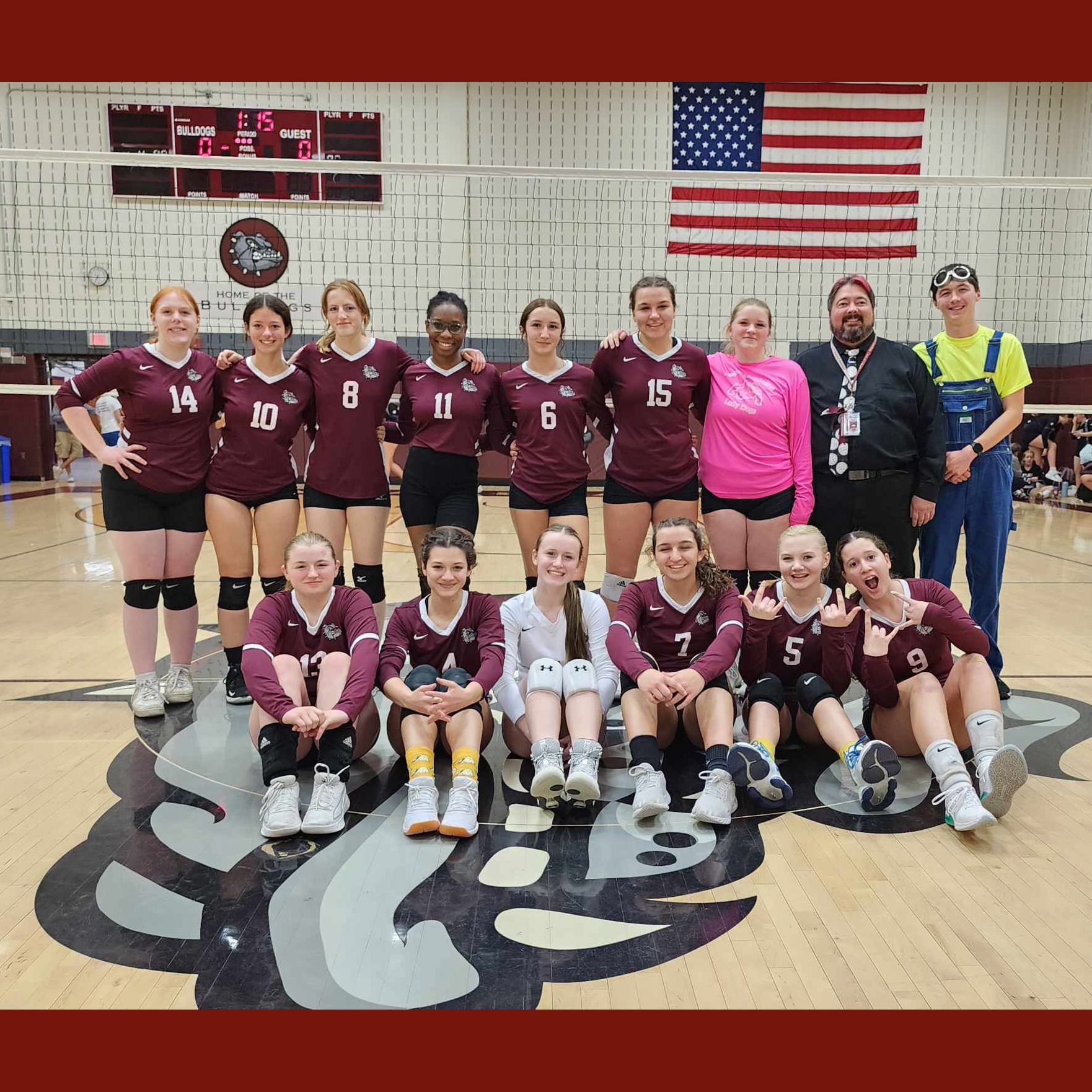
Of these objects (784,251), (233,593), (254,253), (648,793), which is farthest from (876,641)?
(254,253)

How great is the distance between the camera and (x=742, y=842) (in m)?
3.01

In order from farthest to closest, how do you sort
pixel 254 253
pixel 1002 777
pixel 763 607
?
pixel 254 253
pixel 763 607
pixel 1002 777

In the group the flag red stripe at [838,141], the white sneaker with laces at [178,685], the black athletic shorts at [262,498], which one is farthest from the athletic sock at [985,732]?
the flag red stripe at [838,141]

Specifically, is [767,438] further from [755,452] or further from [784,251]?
[784,251]

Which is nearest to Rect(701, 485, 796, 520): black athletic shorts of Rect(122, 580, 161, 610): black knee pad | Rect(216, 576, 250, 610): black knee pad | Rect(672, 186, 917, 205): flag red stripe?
Rect(216, 576, 250, 610): black knee pad

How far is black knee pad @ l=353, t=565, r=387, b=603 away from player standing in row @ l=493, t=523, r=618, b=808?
938mm

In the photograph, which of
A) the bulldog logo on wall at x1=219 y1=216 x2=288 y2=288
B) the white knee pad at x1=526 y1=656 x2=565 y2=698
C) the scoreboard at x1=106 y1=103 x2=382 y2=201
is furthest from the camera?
the bulldog logo on wall at x1=219 y1=216 x2=288 y2=288

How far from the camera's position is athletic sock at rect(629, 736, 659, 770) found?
324 cm

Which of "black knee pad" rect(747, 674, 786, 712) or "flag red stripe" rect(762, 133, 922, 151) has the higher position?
"flag red stripe" rect(762, 133, 922, 151)

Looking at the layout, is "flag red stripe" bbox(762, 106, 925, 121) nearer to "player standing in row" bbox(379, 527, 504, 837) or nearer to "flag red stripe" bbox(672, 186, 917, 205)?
"flag red stripe" bbox(672, 186, 917, 205)

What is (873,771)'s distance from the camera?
312 cm

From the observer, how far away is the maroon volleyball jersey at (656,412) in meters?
4.06

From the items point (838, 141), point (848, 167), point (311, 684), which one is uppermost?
point (838, 141)

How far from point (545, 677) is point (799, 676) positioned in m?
1.03
